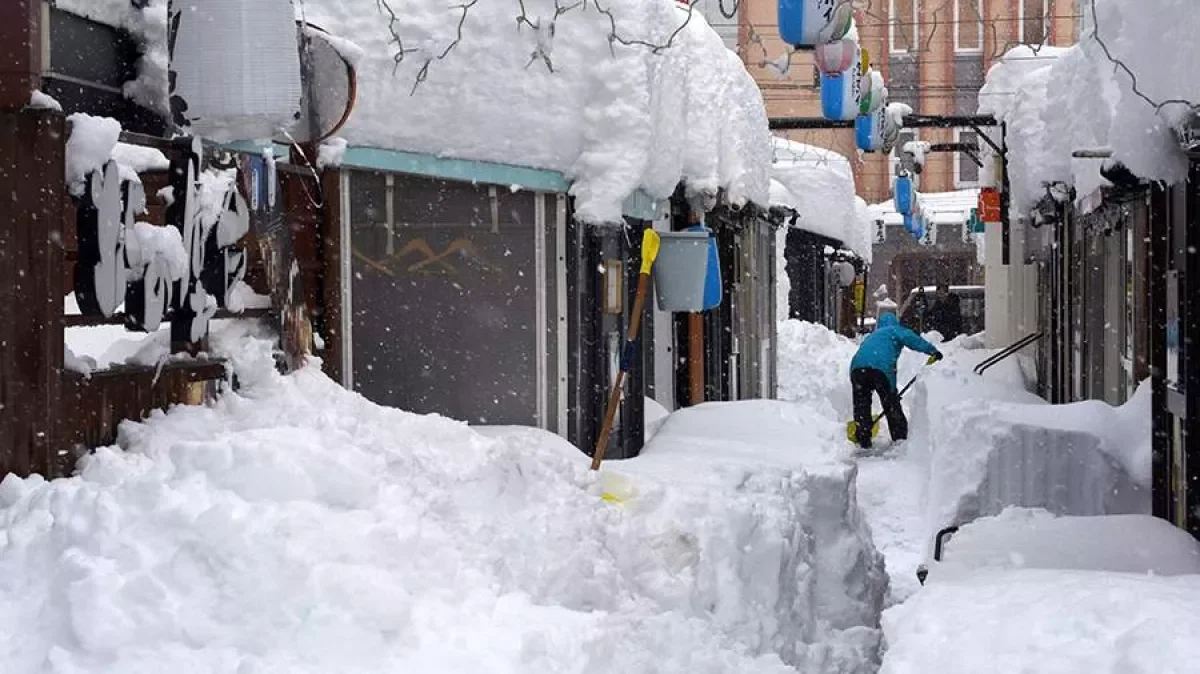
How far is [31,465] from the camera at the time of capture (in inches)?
226

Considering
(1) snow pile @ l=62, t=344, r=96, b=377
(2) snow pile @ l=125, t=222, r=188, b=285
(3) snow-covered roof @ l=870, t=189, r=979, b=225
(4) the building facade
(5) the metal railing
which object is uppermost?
(4) the building facade

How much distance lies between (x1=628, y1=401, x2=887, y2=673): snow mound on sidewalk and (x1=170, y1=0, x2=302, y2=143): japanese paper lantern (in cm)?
355

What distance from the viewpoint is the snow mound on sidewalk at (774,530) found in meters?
8.94

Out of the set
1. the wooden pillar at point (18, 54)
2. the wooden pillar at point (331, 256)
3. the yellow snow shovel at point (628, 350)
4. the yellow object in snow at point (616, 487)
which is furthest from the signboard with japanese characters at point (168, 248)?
the yellow snow shovel at point (628, 350)

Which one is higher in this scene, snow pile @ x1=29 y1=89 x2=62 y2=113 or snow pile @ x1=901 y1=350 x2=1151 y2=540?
snow pile @ x1=29 y1=89 x2=62 y2=113

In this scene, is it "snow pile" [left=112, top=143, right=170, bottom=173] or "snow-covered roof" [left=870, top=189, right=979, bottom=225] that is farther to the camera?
"snow-covered roof" [left=870, top=189, right=979, bottom=225]

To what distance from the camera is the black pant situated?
19125 mm

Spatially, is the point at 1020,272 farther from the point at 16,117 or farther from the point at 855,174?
the point at 855,174

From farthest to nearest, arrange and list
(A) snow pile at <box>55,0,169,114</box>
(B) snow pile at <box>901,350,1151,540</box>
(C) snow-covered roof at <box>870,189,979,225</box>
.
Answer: (C) snow-covered roof at <box>870,189,979,225</box>, (B) snow pile at <box>901,350,1151,540</box>, (A) snow pile at <box>55,0,169,114</box>

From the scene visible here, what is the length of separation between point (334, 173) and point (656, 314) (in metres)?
5.10

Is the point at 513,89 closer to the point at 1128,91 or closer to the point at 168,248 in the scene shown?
the point at 168,248

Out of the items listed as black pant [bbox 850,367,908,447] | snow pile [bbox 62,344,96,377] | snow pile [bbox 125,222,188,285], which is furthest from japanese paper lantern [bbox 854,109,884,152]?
snow pile [bbox 62,344,96,377]

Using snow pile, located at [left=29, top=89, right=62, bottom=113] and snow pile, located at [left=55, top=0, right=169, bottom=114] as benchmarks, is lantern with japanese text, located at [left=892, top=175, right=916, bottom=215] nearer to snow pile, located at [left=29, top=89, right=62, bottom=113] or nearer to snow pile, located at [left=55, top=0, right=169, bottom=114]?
snow pile, located at [left=55, top=0, right=169, bottom=114]

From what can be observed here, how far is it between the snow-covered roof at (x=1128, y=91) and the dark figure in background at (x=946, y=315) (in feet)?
53.0
